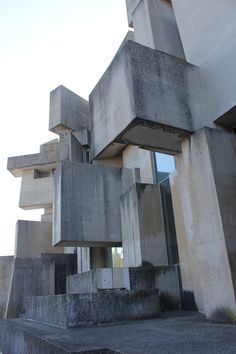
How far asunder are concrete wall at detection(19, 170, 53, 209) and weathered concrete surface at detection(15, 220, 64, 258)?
3292 millimetres

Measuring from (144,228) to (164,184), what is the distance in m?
2.03

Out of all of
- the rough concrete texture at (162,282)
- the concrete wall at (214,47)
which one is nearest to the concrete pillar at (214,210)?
the concrete wall at (214,47)

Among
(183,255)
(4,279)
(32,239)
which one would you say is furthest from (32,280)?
(183,255)

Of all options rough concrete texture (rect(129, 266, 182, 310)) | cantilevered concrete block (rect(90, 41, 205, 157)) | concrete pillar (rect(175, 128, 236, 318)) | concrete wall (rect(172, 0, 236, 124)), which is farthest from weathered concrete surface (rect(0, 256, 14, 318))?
concrete wall (rect(172, 0, 236, 124))

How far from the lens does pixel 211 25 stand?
7.44 metres

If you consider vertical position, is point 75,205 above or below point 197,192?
above

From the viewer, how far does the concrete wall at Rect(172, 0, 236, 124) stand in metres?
6.84

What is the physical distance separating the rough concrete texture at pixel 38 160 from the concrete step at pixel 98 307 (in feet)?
68.8

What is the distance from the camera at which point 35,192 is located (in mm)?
27828

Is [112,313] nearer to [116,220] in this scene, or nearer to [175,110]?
[175,110]

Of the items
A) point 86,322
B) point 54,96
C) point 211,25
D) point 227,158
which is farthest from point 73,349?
point 54,96

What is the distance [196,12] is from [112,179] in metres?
9.02

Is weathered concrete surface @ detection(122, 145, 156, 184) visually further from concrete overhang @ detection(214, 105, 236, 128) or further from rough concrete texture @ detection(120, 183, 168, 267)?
concrete overhang @ detection(214, 105, 236, 128)

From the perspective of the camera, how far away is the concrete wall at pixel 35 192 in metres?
27.3
